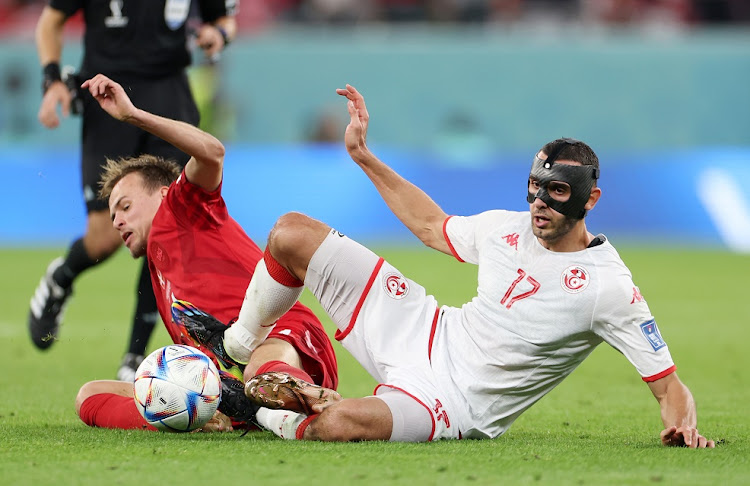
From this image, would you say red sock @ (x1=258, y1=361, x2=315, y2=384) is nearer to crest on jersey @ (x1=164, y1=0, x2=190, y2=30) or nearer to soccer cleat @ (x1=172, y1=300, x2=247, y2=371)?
soccer cleat @ (x1=172, y1=300, x2=247, y2=371)

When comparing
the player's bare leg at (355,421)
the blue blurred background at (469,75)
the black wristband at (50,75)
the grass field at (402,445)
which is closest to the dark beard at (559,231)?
the grass field at (402,445)

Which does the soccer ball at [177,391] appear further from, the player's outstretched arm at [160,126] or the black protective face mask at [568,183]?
the black protective face mask at [568,183]

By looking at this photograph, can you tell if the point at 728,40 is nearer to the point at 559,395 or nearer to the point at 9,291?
the point at 9,291

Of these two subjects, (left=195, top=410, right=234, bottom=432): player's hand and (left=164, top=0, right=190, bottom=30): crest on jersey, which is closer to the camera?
(left=195, top=410, right=234, bottom=432): player's hand

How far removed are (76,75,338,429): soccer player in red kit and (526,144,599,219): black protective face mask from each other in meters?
1.25

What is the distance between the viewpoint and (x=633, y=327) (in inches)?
184

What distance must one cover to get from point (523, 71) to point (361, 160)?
15.1m

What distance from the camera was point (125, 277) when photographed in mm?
13453

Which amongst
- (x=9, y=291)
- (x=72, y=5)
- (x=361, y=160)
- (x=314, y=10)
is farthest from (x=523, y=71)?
(x=361, y=160)

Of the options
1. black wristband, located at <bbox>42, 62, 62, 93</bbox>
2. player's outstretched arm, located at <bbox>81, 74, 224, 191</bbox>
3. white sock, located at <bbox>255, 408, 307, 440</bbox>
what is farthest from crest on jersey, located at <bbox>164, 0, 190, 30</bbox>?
white sock, located at <bbox>255, 408, 307, 440</bbox>

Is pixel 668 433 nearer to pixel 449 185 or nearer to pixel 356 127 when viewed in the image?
pixel 356 127

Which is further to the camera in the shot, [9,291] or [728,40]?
[728,40]

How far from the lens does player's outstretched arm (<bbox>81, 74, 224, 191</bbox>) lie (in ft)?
16.7

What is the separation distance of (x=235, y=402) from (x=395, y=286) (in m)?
0.84
